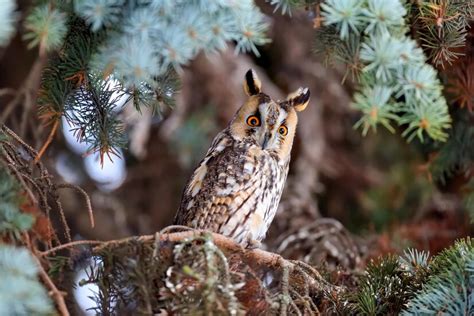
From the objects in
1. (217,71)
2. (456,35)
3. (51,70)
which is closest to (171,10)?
(51,70)

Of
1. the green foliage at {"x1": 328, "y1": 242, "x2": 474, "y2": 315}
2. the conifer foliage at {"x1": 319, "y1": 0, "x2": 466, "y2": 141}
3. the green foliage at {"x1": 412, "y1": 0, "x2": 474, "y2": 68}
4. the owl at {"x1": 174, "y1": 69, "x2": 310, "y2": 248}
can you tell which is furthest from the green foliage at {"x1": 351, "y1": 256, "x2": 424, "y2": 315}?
the green foliage at {"x1": 412, "y1": 0, "x2": 474, "y2": 68}

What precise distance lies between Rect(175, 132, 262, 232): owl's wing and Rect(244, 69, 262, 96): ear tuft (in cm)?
24

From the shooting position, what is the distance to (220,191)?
2.52m

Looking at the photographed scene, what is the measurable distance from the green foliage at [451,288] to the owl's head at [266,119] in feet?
2.98

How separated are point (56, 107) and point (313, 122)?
192cm

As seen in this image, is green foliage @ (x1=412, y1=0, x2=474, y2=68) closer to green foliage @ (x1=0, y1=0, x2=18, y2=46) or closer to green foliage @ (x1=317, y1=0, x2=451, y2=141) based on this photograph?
green foliage @ (x1=317, y1=0, x2=451, y2=141)

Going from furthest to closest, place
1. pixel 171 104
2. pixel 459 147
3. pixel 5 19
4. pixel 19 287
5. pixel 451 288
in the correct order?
1. pixel 459 147
2. pixel 171 104
3. pixel 451 288
4. pixel 5 19
5. pixel 19 287

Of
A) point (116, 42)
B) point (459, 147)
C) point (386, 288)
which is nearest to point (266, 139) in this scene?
point (459, 147)

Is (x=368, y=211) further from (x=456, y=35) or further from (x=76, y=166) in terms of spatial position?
(x=456, y=35)

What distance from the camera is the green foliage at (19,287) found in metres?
1.34

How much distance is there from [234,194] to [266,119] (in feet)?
0.97

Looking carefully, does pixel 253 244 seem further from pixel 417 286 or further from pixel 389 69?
pixel 389 69

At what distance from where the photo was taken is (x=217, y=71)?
3811 mm

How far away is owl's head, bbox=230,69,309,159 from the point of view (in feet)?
8.68
